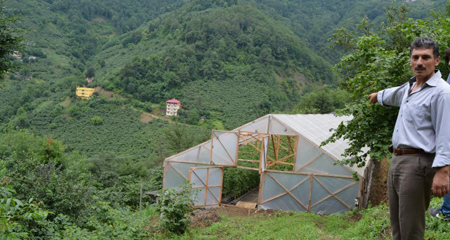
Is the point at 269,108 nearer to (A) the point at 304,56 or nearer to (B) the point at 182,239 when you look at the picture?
(A) the point at 304,56

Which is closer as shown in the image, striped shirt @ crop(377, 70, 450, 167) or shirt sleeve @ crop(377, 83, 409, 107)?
striped shirt @ crop(377, 70, 450, 167)

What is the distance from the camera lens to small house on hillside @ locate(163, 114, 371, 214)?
12.0 metres

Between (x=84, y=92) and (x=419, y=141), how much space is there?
64272 millimetres

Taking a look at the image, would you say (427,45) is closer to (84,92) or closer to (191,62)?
(84,92)

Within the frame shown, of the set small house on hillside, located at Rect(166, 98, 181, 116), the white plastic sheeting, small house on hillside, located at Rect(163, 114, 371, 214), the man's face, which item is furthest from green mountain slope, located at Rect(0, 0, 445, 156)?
the man's face

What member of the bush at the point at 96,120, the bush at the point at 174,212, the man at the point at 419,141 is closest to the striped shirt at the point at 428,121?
the man at the point at 419,141

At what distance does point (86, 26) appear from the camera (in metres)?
101

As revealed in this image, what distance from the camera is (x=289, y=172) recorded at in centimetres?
1254

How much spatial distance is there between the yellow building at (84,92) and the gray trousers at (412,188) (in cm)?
6328

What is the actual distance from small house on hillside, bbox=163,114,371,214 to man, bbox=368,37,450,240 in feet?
27.1

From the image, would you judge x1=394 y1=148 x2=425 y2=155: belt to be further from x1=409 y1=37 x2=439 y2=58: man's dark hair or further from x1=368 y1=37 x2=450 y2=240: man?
x1=409 y1=37 x2=439 y2=58: man's dark hair

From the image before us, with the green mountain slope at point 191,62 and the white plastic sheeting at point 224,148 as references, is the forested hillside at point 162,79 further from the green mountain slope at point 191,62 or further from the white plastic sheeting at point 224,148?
the white plastic sheeting at point 224,148

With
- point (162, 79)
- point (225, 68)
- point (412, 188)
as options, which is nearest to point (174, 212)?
point (412, 188)

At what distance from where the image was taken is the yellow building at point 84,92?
201ft
